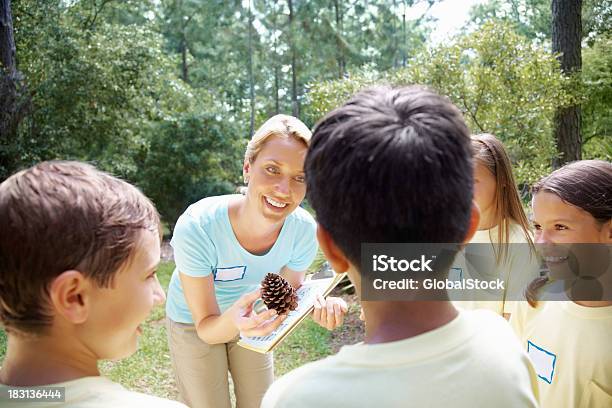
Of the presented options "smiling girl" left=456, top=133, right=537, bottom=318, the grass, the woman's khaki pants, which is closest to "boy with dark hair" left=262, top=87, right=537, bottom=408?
"smiling girl" left=456, top=133, right=537, bottom=318

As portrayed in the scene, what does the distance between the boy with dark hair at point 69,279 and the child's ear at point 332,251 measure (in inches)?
18.3

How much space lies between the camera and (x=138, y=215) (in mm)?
1293

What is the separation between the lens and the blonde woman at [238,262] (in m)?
2.30

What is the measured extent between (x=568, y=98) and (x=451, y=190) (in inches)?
290

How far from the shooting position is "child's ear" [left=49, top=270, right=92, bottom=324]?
1.15 m

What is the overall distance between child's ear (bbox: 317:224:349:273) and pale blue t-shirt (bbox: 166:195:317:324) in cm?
129

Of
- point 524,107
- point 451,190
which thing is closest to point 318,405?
point 451,190

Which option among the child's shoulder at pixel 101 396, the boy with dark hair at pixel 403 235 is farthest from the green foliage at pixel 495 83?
the child's shoulder at pixel 101 396

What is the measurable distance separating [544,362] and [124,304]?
139 cm

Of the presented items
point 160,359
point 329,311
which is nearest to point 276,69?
point 160,359

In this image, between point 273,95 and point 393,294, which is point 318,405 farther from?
point 273,95

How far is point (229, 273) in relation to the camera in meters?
2.49

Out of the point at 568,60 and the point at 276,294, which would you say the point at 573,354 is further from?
the point at 568,60

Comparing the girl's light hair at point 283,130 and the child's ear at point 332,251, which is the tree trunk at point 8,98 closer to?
the girl's light hair at point 283,130
